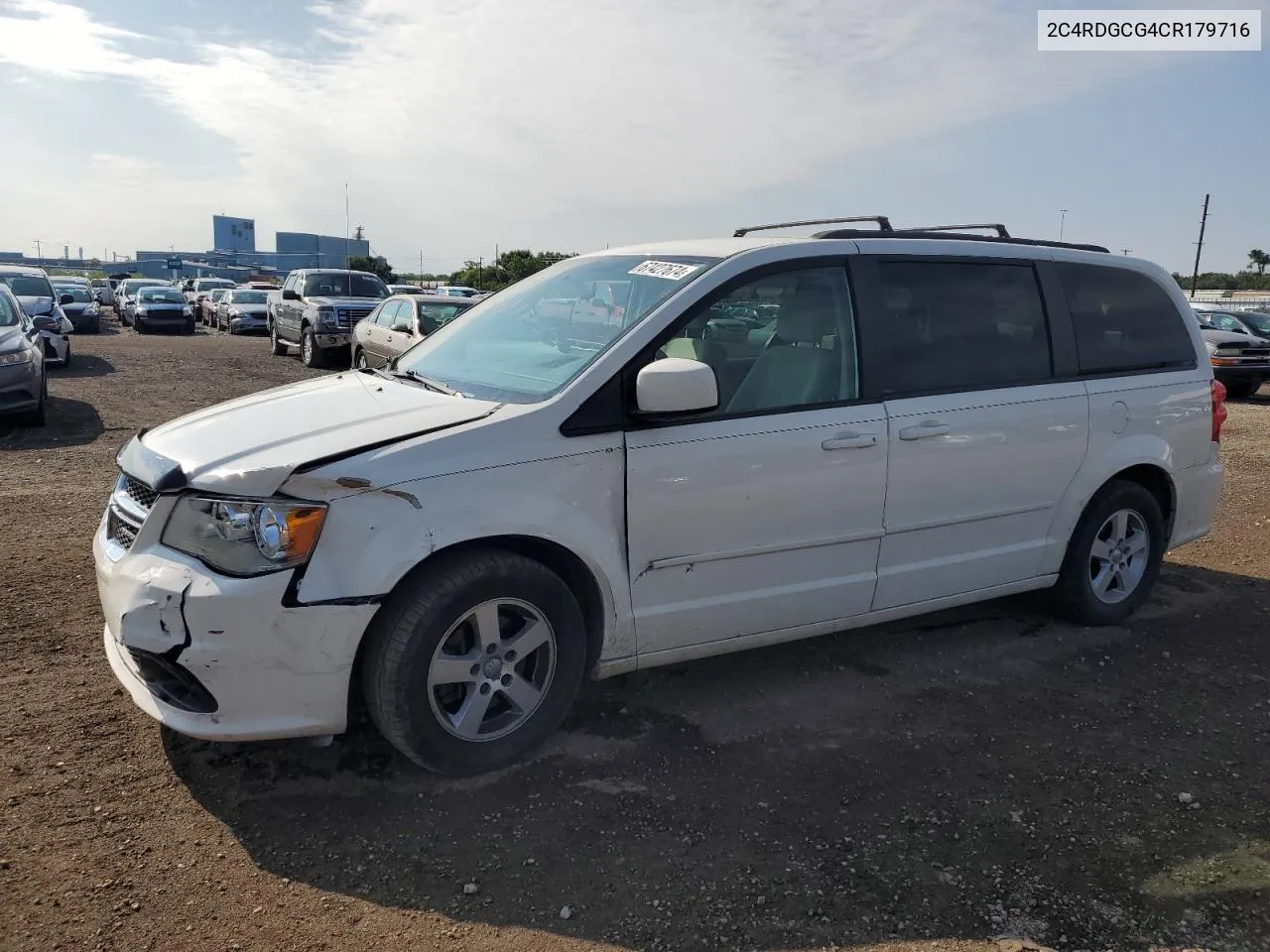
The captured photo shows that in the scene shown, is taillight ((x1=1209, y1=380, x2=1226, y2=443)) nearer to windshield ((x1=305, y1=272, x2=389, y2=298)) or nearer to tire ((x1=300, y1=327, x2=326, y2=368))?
tire ((x1=300, y1=327, x2=326, y2=368))

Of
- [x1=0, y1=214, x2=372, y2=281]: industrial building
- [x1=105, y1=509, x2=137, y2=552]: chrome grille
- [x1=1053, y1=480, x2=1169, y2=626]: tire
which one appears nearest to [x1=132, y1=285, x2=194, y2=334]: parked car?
[x1=105, y1=509, x2=137, y2=552]: chrome grille

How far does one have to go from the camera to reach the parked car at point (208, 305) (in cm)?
3512

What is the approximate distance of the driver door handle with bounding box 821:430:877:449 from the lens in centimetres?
391

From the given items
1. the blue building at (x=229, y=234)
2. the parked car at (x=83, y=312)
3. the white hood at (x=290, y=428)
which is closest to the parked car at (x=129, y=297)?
the parked car at (x=83, y=312)

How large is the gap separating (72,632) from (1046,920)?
417 centimetres

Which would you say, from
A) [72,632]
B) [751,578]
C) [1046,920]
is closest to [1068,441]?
[751,578]

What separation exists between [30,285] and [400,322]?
7812mm

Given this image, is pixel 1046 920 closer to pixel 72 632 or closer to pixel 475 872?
pixel 475 872

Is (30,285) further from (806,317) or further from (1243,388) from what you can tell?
(1243,388)

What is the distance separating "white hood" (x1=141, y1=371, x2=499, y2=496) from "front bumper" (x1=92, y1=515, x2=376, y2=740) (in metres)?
0.25

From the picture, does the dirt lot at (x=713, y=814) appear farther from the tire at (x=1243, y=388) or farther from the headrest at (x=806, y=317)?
the tire at (x=1243, y=388)

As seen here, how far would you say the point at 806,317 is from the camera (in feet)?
13.3

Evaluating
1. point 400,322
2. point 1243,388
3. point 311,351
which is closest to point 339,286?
point 311,351

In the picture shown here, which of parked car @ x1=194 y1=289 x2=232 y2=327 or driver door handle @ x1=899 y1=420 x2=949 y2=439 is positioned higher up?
parked car @ x1=194 y1=289 x2=232 y2=327
